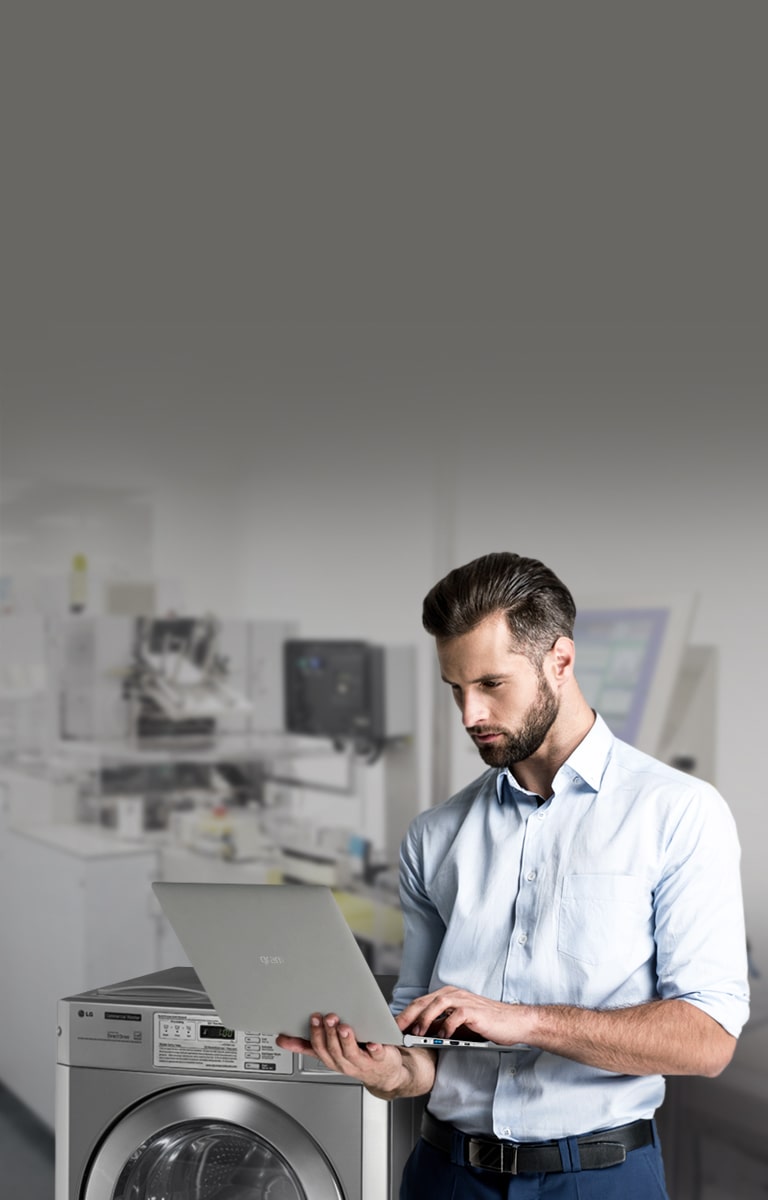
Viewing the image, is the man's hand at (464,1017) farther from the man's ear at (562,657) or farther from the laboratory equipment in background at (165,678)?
the laboratory equipment in background at (165,678)

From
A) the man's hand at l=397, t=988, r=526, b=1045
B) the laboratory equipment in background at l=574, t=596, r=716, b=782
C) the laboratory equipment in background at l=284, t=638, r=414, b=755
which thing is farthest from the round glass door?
the laboratory equipment in background at l=284, t=638, r=414, b=755

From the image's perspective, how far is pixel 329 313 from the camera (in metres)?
4.25

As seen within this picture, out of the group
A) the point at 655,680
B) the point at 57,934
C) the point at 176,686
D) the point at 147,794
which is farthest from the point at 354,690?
the point at 655,680

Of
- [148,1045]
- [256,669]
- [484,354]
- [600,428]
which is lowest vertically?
[148,1045]

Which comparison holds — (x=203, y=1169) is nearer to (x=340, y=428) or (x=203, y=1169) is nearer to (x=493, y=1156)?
(x=493, y=1156)

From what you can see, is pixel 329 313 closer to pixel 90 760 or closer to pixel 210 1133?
pixel 90 760

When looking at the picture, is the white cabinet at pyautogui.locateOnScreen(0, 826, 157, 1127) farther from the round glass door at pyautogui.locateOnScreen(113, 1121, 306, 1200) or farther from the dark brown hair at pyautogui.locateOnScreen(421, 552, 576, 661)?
the dark brown hair at pyautogui.locateOnScreen(421, 552, 576, 661)

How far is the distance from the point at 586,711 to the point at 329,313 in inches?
117

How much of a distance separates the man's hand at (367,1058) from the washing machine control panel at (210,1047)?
318 millimetres

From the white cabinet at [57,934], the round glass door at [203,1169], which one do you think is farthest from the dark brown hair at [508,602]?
the white cabinet at [57,934]

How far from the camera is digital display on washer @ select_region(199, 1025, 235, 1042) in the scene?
1915mm

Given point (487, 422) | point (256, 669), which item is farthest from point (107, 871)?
point (487, 422)

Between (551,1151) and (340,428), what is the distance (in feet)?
10.6

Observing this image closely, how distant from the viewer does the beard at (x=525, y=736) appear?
1.48m
